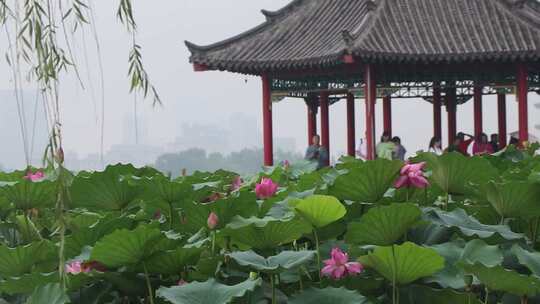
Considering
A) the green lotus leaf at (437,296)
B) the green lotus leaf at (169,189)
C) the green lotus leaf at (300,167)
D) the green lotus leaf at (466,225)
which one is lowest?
the green lotus leaf at (437,296)

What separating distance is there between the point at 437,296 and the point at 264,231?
400 mm

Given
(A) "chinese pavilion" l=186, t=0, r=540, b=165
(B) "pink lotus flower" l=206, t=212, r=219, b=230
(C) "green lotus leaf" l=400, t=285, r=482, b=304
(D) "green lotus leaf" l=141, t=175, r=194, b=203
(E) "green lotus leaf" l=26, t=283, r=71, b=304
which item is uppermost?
(A) "chinese pavilion" l=186, t=0, r=540, b=165

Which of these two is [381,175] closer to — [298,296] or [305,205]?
[305,205]

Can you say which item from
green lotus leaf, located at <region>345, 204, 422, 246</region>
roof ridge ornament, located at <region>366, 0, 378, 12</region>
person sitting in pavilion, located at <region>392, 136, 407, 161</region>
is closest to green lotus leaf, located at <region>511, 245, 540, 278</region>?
green lotus leaf, located at <region>345, 204, 422, 246</region>

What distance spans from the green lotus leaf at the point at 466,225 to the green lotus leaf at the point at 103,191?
0.81 meters

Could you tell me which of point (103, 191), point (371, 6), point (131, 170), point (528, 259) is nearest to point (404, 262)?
point (528, 259)

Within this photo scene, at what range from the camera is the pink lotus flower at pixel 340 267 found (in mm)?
2176

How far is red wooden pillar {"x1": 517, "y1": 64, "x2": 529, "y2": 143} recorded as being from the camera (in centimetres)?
1586

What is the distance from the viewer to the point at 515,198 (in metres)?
2.43

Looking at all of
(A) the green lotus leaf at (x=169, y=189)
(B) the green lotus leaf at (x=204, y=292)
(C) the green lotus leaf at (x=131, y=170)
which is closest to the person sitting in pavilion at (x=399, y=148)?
(C) the green lotus leaf at (x=131, y=170)

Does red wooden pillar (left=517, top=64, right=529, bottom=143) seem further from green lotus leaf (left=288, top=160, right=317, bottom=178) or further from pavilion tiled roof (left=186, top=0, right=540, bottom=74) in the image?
green lotus leaf (left=288, top=160, right=317, bottom=178)

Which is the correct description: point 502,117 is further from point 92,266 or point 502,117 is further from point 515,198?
point 92,266

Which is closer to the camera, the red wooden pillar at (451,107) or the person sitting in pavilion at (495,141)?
the person sitting in pavilion at (495,141)

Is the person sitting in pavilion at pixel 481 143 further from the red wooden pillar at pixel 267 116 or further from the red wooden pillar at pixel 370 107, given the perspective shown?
the red wooden pillar at pixel 267 116
